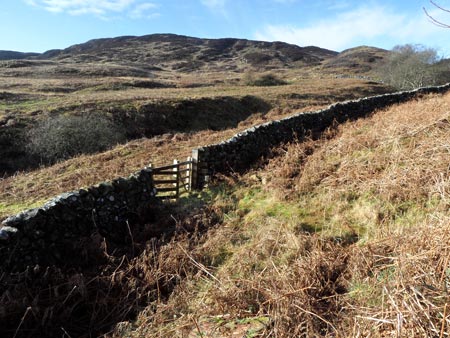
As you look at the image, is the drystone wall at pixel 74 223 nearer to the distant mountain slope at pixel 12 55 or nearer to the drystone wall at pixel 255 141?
the drystone wall at pixel 255 141

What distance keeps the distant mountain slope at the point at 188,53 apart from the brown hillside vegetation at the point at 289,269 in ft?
291

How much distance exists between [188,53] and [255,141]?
374ft

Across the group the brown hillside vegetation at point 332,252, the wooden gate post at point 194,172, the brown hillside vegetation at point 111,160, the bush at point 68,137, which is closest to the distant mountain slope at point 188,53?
the brown hillside vegetation at point 111,160

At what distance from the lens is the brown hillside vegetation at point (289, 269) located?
158 inches

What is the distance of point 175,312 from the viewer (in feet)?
17.6

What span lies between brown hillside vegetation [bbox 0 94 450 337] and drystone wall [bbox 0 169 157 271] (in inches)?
15.4

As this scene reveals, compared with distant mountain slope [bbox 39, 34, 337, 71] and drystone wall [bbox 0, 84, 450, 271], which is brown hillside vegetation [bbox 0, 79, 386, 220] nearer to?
drystone wall [bbox 0, 84, 450, 271]

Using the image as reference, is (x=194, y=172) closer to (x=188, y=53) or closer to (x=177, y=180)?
(x=177, y=180)

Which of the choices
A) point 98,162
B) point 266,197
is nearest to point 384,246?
point 266,197

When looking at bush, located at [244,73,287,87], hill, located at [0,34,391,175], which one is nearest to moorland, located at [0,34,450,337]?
hill, located at [0,34,391,175]

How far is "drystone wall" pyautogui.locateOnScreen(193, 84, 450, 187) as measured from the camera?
11.6 meters

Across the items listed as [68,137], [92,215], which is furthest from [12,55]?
[92,215]

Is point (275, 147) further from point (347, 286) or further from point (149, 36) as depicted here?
point (149, 36)

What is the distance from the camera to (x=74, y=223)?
762 cm
